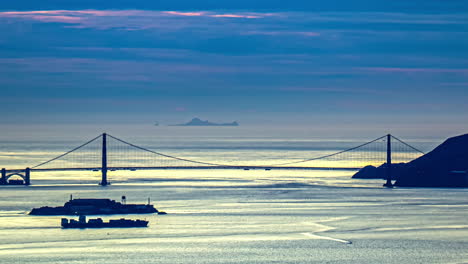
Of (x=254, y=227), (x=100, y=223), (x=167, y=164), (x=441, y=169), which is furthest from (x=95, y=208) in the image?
(x=167, y=164)

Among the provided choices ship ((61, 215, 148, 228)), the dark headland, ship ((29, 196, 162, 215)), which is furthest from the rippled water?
the dark headland

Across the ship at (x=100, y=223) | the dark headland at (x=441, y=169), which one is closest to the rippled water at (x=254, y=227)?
the ship at (x=100, y=223)

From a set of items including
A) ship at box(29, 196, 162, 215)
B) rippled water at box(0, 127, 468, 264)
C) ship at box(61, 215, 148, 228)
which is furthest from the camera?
ship at box(29, 196, 162, 215)

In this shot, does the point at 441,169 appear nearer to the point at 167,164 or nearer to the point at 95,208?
the point at 95,208

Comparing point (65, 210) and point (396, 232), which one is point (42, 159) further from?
point (396, 232)

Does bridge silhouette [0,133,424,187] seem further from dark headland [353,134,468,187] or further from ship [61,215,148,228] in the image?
ship [61,215,148,228]

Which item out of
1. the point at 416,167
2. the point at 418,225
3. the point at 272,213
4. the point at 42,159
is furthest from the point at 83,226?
the point at 42,159
